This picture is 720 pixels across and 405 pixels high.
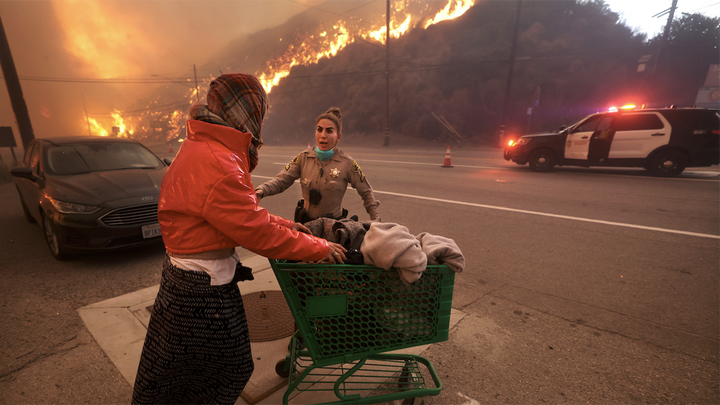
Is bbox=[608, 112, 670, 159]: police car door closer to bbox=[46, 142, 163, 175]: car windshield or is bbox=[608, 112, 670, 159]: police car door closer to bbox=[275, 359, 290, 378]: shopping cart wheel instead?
bbox=[275, 359, 290, 378]: shopping cart wheel

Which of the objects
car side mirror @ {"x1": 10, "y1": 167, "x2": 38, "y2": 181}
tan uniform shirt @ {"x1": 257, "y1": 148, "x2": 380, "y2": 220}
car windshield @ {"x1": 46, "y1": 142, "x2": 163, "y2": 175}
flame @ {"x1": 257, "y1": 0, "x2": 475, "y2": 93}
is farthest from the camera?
flame @ {"x1": 257, "y1": 0, "x2": 475, "y2": 93}

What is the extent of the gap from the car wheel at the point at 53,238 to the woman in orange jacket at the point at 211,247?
12.6ft

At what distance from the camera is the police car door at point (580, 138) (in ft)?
33.9

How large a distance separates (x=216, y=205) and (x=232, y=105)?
464 millimetres

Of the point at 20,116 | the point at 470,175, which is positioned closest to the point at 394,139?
the point at 470,175

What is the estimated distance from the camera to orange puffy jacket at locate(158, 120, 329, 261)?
4.33 ft

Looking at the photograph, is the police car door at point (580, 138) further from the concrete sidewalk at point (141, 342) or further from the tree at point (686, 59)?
the tree at point (686, 59)

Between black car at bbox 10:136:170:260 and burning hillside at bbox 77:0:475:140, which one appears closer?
black car at bbox 10:136:170:260

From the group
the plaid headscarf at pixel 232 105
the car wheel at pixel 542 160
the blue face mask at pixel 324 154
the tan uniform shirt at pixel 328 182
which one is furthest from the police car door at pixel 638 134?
the plaid headscarf at pixel 232 105

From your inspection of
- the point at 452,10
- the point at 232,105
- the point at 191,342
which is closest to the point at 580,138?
the point at 232,105

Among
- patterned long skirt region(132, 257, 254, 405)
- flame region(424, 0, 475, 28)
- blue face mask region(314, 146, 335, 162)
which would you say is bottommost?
patterned long skirt region(132, 257, 254, 405)

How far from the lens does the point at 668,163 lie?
9438 mm

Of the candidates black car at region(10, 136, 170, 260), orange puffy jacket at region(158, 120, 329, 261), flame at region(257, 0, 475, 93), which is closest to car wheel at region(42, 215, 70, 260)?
black car at region(10, 136, 170, 260)

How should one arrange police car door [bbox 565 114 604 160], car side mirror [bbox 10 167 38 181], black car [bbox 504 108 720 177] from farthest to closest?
police car door [bbox 565 114 604 160] → black car [bbox 504 108 720 177] → car side mirror [bbox 10 167 38 181]
